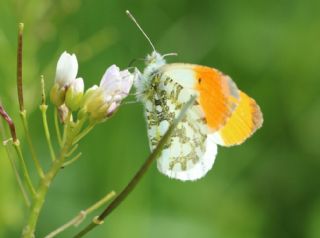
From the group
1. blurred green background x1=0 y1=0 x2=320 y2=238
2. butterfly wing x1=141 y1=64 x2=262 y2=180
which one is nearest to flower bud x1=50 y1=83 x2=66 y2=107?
butterfly wing x1=141 y1=64 x2=262 y2=180

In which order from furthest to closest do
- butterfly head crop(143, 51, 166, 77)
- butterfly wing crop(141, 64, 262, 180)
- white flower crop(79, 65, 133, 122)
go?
butterfly head crop(143, 51, 166, 77), butterfly wing crop(141, 64, 262, 180), white flower crop(79, 65, 133, 122)

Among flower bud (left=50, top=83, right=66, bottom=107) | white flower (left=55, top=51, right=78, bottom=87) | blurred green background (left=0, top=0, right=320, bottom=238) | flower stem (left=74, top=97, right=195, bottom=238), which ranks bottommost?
blurred green background (left=0, top=0, right=320, bottom=238)

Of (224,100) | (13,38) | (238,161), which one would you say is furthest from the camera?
(238,161)

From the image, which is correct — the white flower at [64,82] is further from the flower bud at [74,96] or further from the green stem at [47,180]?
the green stem at [47,180]

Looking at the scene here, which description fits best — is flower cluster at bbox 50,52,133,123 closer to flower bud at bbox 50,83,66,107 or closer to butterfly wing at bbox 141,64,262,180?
flower bud at bbox 50,83,66,107

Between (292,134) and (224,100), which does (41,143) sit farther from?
(224,100)

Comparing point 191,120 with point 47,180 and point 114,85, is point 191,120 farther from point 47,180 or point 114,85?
point 47,180

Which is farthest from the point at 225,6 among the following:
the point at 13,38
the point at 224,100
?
the point at 224,100

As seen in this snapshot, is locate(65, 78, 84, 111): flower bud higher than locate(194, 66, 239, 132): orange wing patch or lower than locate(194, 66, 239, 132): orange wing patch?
higher
